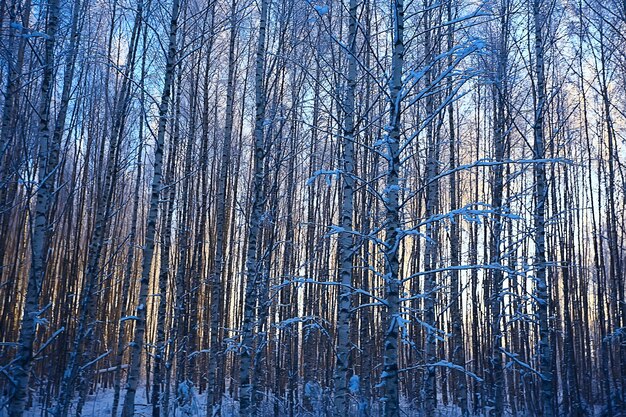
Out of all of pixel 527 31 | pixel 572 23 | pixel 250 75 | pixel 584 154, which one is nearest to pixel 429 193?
pixel 527 31

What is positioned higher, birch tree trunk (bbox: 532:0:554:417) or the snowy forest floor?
birch tree trunk (bbox: 532:0:554:417)

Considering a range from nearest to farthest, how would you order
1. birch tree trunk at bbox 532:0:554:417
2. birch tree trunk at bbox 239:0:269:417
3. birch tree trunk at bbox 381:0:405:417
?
birch tree trunk at bbox 381:0:405:417, birch tree trunk at bbox 239:0:269:417, birch tree trunk at bbox 532:0:554:417

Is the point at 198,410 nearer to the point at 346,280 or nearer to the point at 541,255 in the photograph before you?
the point at 346,280

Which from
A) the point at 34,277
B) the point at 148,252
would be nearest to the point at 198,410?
the point at 148,252

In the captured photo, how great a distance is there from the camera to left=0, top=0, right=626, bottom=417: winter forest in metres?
5.99

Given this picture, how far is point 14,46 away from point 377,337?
11629 millimetres

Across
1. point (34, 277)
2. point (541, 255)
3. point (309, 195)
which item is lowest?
point (34, 277)

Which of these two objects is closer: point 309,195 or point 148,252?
point 148,252

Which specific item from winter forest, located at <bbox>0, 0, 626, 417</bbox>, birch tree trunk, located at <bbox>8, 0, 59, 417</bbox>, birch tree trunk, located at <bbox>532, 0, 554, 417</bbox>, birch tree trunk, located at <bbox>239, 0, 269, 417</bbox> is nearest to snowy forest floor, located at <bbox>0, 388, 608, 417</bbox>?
winter forest, located at <bbox>0, 0, 626, 417</bbox>

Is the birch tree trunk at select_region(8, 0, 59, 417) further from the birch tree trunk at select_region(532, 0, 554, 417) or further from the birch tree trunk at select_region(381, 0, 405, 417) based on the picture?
the birch tree trunk at select_region(532, 0, 554, 417)

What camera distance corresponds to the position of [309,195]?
39.0ft

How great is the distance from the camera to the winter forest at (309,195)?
5988 millimetres

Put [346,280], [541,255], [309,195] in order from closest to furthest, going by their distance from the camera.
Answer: [346,280] → [541,255] → [309,195]

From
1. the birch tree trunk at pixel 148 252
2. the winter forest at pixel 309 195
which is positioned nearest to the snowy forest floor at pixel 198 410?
the winter forest at pixel 309 195
